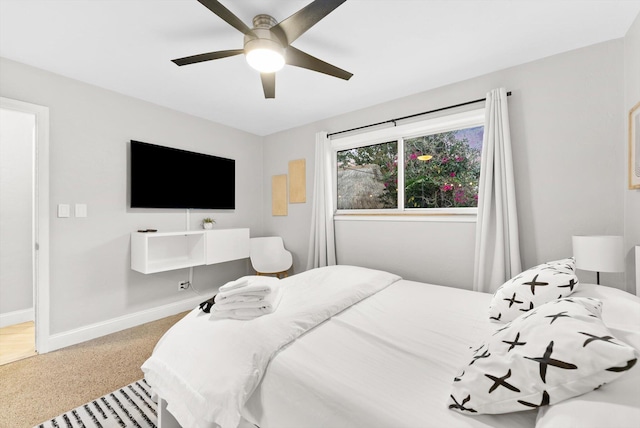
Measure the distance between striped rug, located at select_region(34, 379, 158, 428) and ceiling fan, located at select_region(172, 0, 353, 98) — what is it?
2.24 m

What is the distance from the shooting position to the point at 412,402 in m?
0.88

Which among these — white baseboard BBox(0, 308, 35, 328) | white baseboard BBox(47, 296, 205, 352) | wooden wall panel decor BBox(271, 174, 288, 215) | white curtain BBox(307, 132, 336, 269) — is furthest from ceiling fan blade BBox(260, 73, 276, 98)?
white baseboard BBox(0, 308, 35, 328)

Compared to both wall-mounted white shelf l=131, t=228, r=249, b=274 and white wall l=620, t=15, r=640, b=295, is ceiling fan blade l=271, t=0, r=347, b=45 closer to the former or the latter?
white wall l=620, t=15, r=640, b=295

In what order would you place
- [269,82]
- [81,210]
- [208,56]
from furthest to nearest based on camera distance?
[81,210] → [269,82] → [208,56]

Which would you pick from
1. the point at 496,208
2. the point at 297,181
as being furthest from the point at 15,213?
the point at 496,208

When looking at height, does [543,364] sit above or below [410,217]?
below

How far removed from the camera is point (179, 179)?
3221 millimetres

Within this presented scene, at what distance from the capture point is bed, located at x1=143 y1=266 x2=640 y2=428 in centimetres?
79

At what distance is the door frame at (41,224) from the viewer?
2.31 m

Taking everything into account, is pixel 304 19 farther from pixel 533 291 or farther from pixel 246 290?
pixel 533 291

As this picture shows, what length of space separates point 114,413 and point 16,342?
6.19 ft

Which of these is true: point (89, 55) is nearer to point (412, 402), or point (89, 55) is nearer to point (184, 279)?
point (184, 279)

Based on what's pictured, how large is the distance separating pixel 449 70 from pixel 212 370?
2791 mm

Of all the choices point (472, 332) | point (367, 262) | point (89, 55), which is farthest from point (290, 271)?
point (89, 55)
